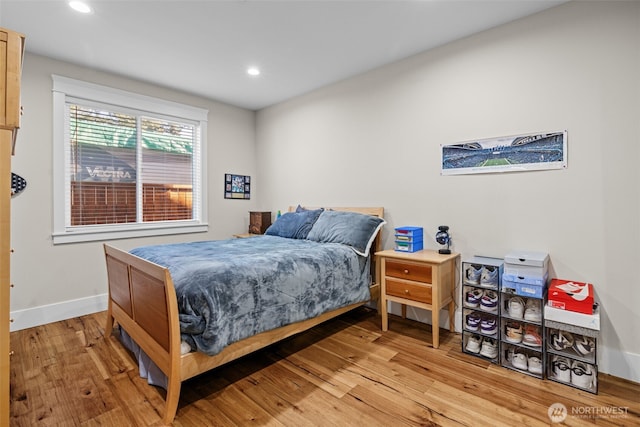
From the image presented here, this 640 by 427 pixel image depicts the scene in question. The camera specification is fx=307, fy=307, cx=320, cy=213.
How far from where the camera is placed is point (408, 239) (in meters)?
2.76

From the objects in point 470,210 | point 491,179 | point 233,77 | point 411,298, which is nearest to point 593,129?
point 491,179

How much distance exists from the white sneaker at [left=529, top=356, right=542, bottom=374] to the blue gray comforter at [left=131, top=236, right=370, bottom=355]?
131 cm

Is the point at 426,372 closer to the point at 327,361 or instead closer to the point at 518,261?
the point at 327,361

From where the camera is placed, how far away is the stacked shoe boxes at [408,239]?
2.75 meters

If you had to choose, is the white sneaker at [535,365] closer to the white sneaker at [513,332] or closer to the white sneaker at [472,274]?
the white sneaker at [513,332]

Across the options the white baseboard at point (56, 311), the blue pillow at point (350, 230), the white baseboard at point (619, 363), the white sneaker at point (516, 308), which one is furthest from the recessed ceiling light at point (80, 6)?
the white baseboard at point (619, 363)

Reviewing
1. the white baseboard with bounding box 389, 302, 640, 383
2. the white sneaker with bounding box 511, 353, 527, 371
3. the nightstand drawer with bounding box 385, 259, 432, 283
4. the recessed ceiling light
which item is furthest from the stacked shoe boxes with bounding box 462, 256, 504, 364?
the recessed ceiling light

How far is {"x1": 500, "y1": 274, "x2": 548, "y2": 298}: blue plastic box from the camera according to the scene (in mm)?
2006

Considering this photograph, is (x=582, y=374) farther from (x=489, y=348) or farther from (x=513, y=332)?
(x=489, y=348)

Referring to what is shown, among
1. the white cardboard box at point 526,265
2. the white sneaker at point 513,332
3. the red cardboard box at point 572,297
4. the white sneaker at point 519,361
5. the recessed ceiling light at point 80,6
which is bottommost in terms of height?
the white sneaker at point 519,361

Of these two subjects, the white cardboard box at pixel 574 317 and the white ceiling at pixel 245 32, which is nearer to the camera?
the white cardboard box at pixel 574 317

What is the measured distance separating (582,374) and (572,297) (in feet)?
1.52

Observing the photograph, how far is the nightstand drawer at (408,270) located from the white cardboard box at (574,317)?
78cm

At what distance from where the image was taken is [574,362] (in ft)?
6.27
